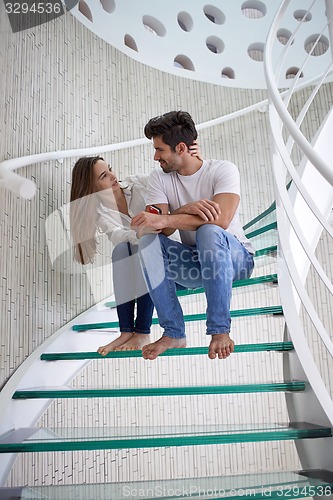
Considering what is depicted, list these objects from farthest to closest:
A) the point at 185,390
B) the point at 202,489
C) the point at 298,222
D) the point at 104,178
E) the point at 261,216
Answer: the point at 261,216 → the point at 104,178 → the point at 298,222 → the point at 185,390 → the point at 202,489

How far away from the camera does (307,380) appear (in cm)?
157

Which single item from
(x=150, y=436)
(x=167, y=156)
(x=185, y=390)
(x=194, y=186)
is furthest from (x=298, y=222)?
(x=150, y=436)

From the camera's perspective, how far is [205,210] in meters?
1.72

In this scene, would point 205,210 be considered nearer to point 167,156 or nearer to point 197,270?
point 197,270

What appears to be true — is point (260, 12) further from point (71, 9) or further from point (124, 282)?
point (124, 282)

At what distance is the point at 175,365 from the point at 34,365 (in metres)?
0.47

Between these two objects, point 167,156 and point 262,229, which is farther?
point 262,229

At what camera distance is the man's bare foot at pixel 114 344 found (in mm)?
1813

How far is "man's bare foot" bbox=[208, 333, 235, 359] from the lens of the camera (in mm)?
1592

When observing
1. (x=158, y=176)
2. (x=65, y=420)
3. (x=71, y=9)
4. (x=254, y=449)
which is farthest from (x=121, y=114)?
(x=254, y=449)

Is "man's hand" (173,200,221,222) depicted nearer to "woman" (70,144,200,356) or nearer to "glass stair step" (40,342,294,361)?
"woman" (70,144,200,356)

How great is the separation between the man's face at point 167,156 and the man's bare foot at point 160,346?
24.0 inches

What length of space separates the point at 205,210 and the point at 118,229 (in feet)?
1.22

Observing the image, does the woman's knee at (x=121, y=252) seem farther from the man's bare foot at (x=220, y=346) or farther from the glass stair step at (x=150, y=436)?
the glass stair step at (x=150, y=436)
